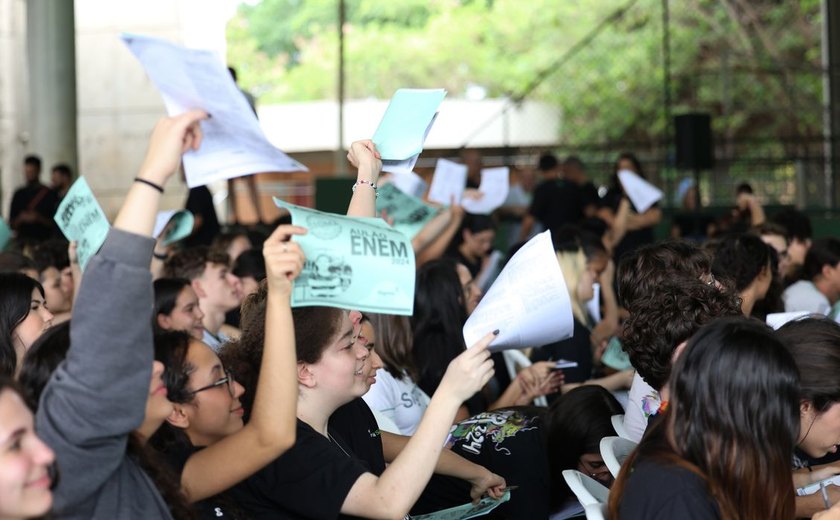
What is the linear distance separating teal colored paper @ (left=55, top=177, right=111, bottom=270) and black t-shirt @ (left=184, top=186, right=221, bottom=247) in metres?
5.58

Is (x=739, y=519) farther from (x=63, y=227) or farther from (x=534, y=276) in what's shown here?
(x=63, y=227)

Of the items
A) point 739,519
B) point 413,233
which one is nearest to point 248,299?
point 739,519

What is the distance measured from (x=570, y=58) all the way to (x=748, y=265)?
54.4 feet

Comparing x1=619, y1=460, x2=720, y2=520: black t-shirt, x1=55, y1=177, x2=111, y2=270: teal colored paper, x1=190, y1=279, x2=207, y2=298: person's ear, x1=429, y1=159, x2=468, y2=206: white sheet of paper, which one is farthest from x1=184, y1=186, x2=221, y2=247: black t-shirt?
x1=619, y1=460, x2=720, y2=520: black t-shirt

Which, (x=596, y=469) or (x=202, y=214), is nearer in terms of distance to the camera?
(x=596, y=469)

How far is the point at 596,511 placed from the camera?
2590 millimetres

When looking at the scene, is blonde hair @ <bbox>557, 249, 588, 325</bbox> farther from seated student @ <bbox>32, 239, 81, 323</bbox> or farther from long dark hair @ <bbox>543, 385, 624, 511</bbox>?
seated student @ <bbox>32, 239, 81, 323</bbox>

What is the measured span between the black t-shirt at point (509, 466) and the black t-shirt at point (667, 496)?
1.35 meters

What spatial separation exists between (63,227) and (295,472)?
1.48 metres

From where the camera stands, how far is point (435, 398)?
2588mm

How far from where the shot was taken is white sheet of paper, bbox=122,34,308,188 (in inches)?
91.4

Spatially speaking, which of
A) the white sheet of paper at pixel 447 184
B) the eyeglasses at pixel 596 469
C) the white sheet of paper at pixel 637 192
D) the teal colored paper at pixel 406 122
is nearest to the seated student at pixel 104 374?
the teal colored paper at pixel 406 122

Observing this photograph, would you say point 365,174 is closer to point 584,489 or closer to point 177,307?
point 584,489

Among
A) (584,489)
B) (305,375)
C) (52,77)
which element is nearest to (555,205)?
(52,77)
